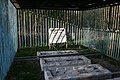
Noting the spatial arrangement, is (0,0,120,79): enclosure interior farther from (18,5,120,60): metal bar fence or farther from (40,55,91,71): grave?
(40,55,91,71): grave

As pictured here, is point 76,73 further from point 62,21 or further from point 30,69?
point 62,21

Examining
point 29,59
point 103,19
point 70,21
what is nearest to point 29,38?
point 70,21

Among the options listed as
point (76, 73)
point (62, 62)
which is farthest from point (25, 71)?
point (76, 73)

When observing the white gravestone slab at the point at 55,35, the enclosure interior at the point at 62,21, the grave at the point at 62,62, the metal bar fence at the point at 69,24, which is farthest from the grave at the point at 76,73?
the white gravestone slab at the point at 55,35

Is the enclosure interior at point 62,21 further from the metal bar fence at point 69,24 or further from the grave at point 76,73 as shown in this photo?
the grave at point 76,73

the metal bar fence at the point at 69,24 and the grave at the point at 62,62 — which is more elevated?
the metal bar fence at the point at 69,24

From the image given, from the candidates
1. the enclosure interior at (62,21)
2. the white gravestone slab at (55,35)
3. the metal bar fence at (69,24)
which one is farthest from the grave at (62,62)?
the white gravestone slab at (55,35)

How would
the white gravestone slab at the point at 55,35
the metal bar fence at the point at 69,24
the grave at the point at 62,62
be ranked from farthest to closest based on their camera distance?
the white gravestone slab at the point at 55,35, the metal bar fence at the point at 69,24, the grave at the point at 62,62

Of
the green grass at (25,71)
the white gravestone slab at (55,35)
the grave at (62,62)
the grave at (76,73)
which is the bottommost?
the green grass at (25,71)

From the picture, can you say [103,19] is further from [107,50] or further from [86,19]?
[107,50]

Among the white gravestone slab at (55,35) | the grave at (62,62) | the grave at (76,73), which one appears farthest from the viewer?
the white gravestone slab at (55,35)

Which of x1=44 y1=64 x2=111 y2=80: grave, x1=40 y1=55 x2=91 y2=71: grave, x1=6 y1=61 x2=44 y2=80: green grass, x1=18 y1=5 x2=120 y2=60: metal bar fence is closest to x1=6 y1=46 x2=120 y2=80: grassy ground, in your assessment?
x1=6 y1=61 x2=44 y2=80: green grass

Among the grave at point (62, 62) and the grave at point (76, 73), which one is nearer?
the grave at point (76, 73)

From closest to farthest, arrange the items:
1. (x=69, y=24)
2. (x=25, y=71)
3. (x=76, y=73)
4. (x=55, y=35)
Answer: (x=76, y=73), (x=25, y=71), (x=55, y=35), (x=69, y=24)
